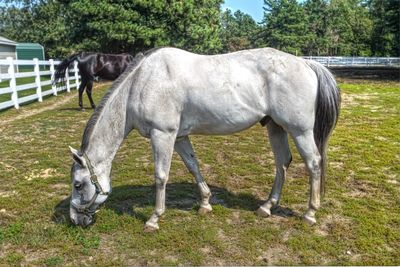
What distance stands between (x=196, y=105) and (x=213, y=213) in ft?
3.93

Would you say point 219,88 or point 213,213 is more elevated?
point 219,88

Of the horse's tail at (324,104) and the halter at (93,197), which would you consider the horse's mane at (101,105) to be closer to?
the halter at (93,197)

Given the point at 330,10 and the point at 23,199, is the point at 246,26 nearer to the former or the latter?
the point at 330,10

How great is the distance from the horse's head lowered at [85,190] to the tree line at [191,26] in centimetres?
1542

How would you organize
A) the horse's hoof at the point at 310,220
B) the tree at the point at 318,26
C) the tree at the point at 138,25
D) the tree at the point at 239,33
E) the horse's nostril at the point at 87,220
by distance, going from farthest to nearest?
Answer: the tree at the point at 239,33 → the tree at the point at 318,26 → the tree at the point at 138,25 → the horse's hoof at the point at 310,220 → the horse's nostril at the point at 87,220

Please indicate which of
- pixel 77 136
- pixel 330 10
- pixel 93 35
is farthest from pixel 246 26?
pixel 77 136

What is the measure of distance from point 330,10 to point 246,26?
3543cm

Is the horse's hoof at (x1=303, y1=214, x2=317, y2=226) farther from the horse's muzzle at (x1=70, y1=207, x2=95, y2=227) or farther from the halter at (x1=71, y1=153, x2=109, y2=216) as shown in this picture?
the horse's muzzle at (x1=70, y1=207, x2=95, y2=227)

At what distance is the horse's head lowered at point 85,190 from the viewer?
3158 mm

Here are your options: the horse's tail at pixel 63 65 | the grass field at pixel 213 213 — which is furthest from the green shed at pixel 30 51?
the grass field at pixel 213 213

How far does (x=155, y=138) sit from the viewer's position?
125 inches

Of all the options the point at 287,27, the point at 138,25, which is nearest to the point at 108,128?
the point at 138,25

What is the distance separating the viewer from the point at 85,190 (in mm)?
3193

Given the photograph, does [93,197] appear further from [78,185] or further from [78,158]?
[78,158]
